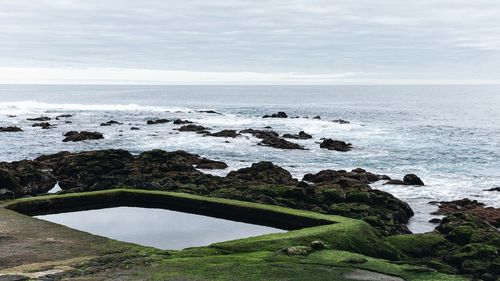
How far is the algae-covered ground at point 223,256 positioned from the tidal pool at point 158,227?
9.32 feet

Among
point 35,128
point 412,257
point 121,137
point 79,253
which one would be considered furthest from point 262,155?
point 35,128

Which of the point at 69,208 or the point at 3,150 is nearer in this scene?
the point at 69,208

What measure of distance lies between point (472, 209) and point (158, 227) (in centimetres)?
2279

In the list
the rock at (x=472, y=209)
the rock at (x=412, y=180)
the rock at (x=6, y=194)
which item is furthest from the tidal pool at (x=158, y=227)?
the rock at (x=412, y=180)

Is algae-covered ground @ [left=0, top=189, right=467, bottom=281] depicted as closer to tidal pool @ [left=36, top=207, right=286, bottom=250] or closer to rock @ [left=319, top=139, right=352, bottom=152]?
tidal pool @ [left=36, top=207, right=286, bottom=250]

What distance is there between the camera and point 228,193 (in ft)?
117

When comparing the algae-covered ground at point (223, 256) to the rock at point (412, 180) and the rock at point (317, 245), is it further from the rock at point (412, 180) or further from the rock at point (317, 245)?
the rock at point (412, 180)

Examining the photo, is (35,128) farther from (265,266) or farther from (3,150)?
(265,266)

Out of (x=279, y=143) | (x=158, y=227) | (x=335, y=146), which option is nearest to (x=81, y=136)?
(x=279, y=143)

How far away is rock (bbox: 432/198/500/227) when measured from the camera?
35562 millimetres

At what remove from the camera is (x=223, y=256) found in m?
21.1

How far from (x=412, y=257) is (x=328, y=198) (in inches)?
441

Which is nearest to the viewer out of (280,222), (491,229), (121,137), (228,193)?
(280,222)

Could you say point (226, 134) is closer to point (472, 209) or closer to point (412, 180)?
point (412, 180)
